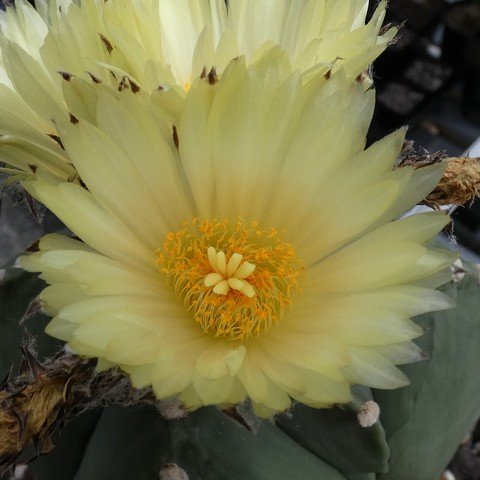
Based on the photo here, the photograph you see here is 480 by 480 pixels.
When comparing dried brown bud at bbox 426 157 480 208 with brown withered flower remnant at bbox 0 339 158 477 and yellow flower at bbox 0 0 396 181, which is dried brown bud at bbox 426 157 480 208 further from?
brown withered flower remnant at bbox 0 339 158 477

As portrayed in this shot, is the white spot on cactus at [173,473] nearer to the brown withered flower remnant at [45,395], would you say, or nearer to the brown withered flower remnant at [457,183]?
the brown withered flower remnant at [45,395]

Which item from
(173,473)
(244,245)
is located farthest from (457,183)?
(173,473)

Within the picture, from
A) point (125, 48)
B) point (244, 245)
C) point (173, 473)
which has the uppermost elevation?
point (125, 48)

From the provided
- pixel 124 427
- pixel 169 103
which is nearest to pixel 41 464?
pixel 124 427

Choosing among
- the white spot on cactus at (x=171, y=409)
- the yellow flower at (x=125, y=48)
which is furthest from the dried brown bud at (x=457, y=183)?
the white spot on cactus at (x=171, y=409)

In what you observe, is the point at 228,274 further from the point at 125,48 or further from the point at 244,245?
the point at 125,48

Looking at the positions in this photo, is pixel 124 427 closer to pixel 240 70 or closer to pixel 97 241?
pixel 97 241

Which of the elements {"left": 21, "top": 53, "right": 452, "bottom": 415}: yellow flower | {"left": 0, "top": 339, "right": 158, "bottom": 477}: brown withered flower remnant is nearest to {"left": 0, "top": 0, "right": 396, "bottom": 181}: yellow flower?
→ {"left": 21, "top": 53, "right": 452, "bottom": 415}: yellow flower
